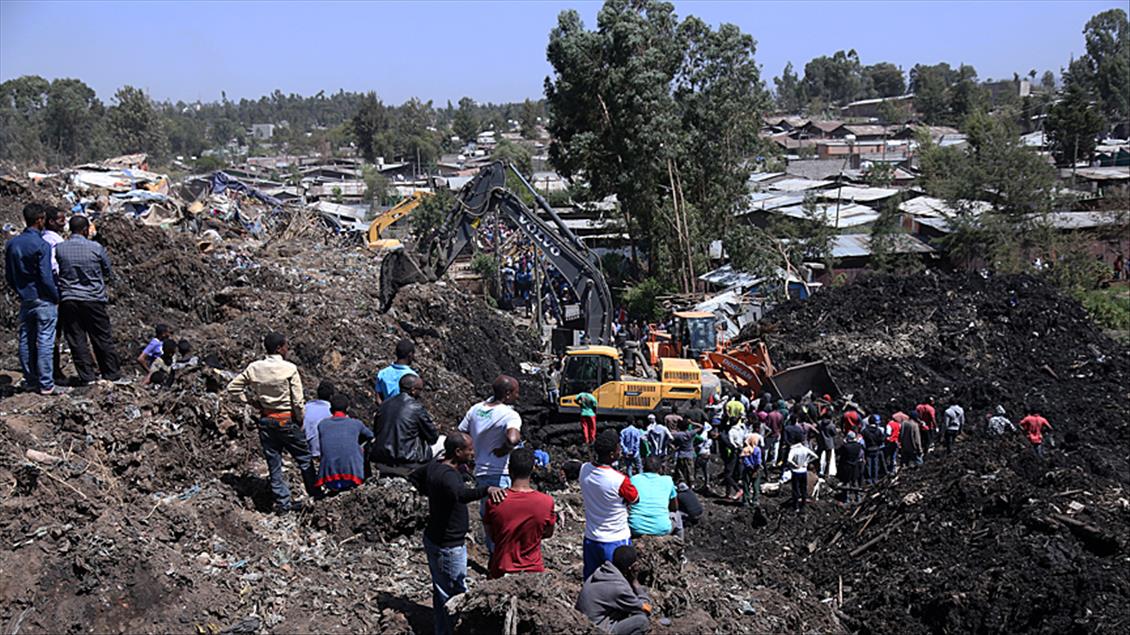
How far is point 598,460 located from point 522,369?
14.7 m

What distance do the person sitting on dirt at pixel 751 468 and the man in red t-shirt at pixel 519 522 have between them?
24.9ft

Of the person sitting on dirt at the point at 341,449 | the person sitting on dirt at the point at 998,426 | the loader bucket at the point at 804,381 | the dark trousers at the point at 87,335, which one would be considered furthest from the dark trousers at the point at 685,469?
the dark trousers at the point at 87,335

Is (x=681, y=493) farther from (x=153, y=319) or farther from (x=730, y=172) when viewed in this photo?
(x=730, y=172)

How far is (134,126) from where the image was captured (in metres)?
87.2

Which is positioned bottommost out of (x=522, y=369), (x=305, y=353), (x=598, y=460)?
(x=522, y=369)

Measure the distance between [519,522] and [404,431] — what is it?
190 cm

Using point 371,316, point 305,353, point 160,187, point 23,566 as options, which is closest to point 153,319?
point 305,353

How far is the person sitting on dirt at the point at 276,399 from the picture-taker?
8.09 m

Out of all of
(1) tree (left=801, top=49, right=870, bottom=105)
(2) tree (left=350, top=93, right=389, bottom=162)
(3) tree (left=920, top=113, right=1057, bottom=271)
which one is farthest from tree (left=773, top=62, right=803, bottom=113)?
(3) tree (left=920, top=113, right=1057, bottom=271)

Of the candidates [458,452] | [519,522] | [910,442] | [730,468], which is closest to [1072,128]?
[910,442]

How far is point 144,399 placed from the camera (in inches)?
373

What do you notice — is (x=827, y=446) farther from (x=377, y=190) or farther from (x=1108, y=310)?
(x=377, y=190)

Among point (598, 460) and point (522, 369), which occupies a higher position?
point (598, 460)

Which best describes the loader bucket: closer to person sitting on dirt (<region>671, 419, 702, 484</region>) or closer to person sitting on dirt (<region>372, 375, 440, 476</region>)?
person sitting on dirt (<region>671, 419, 702, 484</region>)
